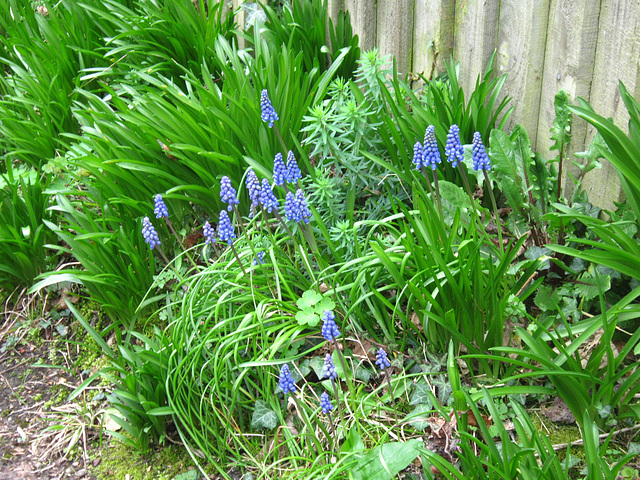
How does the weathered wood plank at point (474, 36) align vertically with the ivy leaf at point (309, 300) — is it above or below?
above

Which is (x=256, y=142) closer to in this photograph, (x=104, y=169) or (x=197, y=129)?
(x=197, y=129)

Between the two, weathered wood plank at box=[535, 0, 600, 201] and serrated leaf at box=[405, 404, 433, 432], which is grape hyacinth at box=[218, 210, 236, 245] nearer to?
serrated leaf at box=[405, 404, 433, 432]

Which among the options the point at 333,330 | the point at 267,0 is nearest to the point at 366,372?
the point at 333,330

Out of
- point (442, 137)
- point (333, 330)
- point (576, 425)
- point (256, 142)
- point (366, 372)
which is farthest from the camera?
point (256, 142)

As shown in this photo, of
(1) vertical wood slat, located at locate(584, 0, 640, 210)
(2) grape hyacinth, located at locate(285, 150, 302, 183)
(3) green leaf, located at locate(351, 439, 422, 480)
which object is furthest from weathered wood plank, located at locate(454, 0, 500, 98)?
(3) green leaf, located at locate(351, 439, 422, 480)

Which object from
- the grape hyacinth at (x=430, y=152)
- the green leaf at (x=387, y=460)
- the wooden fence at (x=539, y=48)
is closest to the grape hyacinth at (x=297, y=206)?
the grape hyacinth at (x=430, y=152)

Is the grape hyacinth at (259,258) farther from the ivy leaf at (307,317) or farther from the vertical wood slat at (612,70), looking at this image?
the vertical wood slat at (612,70)
